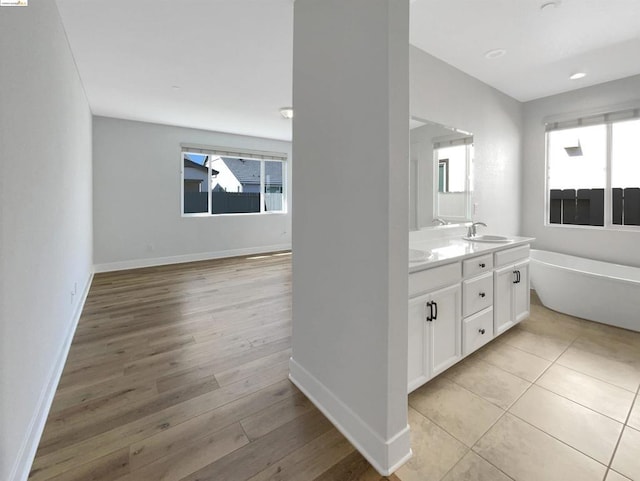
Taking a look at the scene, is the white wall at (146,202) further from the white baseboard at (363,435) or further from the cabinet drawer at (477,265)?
the cabinet drawer at (477,265)

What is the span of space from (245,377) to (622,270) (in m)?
4.06

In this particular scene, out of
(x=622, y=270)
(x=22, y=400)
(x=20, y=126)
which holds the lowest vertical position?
(x=22, y=400)

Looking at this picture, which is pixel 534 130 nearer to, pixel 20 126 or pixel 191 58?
pixel 191 58

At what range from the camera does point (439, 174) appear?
9.47ft

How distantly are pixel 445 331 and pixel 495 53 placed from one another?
2510mm

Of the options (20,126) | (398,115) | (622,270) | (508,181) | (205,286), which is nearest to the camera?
(398,115)

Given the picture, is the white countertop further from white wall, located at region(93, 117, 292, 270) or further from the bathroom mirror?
white wall, located at region(93, 117, 292, 270)

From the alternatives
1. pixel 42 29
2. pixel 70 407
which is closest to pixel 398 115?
pixel 42 29

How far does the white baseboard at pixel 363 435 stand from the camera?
1310 millimetres

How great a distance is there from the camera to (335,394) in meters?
1.59

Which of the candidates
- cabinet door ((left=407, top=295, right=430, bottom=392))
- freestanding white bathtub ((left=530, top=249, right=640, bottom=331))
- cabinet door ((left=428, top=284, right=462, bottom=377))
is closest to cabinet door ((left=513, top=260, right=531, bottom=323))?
freestanding white bathtub ((left=530, top=249, right=640, bottom=331))

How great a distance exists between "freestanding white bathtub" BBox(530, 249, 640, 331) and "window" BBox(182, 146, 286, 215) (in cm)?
519

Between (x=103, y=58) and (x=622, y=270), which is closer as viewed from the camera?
(x=103, y=58)

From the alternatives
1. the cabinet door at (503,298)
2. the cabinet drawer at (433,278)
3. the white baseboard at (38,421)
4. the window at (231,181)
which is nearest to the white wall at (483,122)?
the cabinet door at (503,298)
